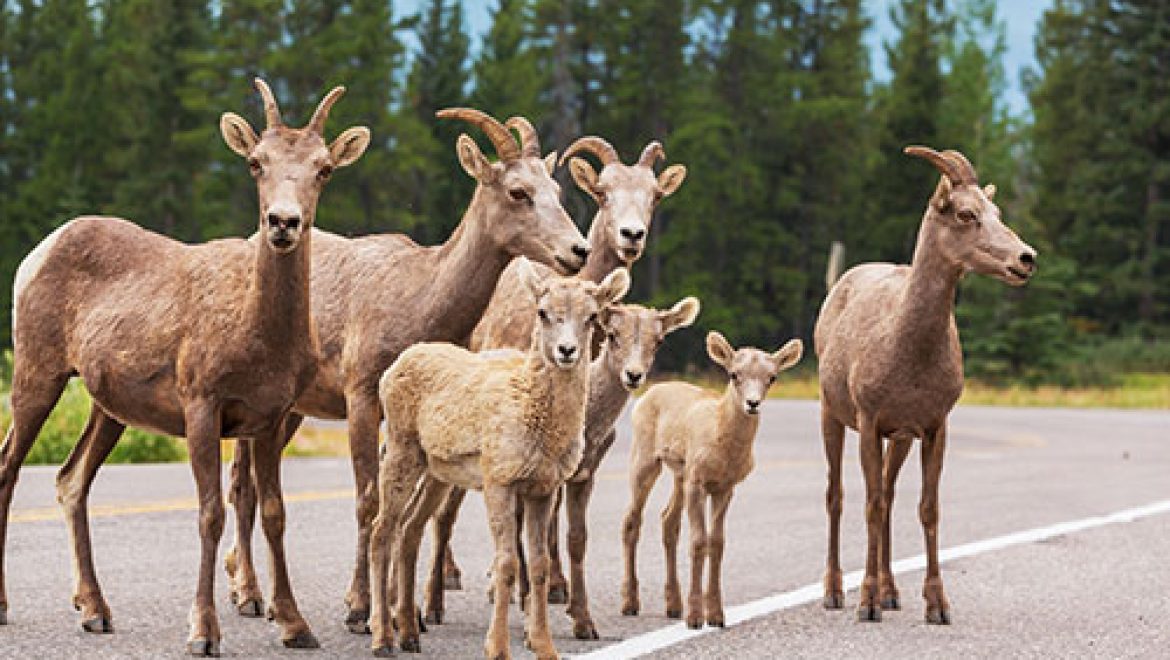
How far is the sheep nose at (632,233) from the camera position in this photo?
9578 millimetres

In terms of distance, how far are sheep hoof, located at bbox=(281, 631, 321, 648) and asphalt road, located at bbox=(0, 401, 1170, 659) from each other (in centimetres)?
9

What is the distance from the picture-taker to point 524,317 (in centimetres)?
1005

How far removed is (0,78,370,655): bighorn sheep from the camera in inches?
302

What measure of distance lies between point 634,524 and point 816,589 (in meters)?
1.46

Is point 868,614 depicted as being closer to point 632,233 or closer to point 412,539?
point 632,233

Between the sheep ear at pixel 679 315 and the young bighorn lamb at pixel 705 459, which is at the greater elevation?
the sheep ear at pixel 679 315

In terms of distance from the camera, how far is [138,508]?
46.3 feet

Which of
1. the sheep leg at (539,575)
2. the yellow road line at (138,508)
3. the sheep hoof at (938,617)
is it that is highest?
the sheep leg at (539,575)

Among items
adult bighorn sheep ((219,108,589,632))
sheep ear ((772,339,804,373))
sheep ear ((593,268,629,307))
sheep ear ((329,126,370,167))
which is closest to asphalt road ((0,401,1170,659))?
adult bighorn sheep ((219,108,589,632))

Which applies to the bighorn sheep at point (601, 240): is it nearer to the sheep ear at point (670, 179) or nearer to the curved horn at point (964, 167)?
the sheep ear at point (670, 179)

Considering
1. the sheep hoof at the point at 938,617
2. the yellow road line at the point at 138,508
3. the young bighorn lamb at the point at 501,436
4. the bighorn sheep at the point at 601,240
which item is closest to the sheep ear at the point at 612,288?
the young bighorn lamb at the point at 501,436

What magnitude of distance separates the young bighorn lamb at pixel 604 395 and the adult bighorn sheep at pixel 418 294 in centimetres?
45

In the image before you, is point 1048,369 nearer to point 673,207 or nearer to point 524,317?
point 673,207

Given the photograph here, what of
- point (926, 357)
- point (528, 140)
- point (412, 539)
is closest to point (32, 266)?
point (412, 539)
